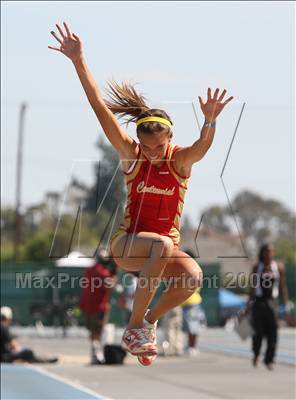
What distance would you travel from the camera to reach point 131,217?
356 inches

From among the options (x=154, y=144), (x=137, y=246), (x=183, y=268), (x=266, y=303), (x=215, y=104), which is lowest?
(x=266, y=303)

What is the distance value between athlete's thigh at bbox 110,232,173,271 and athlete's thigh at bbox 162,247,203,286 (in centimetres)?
13

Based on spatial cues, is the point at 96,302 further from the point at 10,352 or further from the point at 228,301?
Answer: the point at 228,301

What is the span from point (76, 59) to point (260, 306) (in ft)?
35.1

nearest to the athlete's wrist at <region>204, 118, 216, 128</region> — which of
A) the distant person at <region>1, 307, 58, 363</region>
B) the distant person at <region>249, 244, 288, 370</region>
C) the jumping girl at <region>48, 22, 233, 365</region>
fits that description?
the jumping girl at <region>48, 22, 233, 365</region>

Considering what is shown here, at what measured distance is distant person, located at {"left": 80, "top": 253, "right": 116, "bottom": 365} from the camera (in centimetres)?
2016

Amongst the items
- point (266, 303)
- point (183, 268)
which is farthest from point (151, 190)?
point (266, 303)

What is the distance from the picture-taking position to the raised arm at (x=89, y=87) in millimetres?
8836

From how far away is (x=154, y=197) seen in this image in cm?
884

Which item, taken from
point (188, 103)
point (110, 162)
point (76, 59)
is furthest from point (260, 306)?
point (76, 59)

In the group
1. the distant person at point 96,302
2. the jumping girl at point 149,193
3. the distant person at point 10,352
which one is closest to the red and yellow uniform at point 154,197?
the jumping girl at point 149,193

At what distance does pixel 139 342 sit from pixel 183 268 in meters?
0.66

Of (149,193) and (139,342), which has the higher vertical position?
(149,193)

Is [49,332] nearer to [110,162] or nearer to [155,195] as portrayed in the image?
[110,162]
